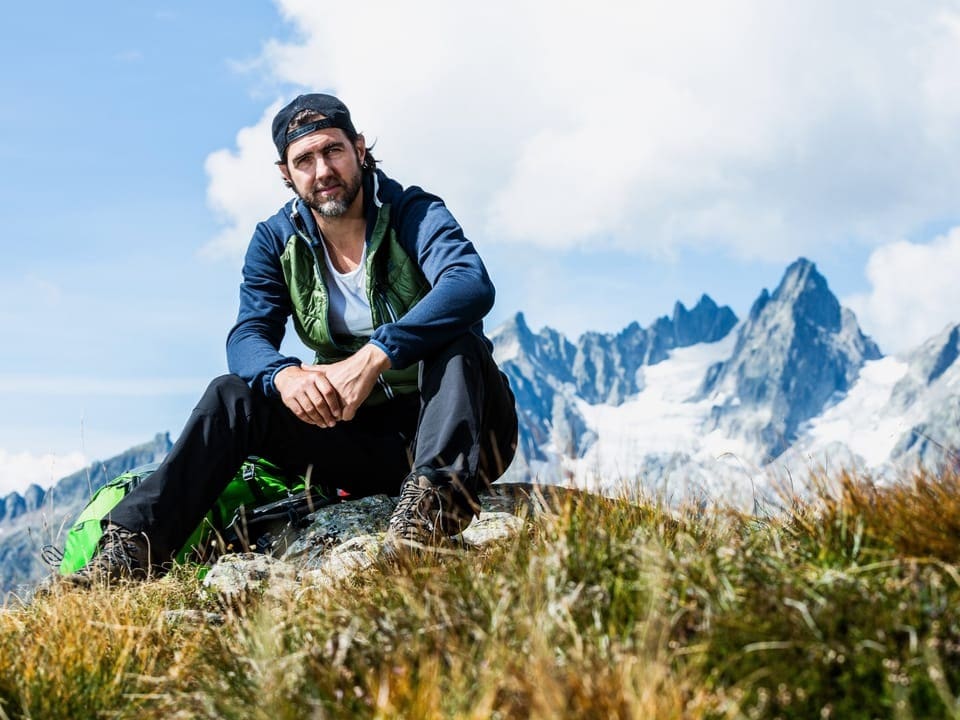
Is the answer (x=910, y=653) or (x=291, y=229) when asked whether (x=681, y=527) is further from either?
(x=291, y=229)

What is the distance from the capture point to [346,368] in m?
6.07

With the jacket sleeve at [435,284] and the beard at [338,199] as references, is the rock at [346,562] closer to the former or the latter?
Answer: the jacket sleeve at [435,284]

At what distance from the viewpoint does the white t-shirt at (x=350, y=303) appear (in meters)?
7.07

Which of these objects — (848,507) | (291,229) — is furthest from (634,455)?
(291,229)

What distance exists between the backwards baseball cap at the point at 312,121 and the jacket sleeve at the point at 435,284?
30.2 inches

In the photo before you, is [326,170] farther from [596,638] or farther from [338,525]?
[596,638]

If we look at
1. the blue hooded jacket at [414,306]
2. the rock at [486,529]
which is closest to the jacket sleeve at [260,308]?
the blue hooded jacket at [414,306]

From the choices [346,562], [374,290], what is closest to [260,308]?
[374,290]

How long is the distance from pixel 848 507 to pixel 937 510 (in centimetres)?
40

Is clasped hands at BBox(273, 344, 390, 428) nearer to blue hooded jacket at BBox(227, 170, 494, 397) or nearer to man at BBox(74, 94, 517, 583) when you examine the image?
man at BBox(74, 94, 517, 583)

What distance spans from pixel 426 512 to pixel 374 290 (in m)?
2.20

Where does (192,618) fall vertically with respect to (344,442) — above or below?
below

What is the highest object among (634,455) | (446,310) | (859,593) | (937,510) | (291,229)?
(291,229)

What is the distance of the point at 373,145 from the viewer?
7.96m
